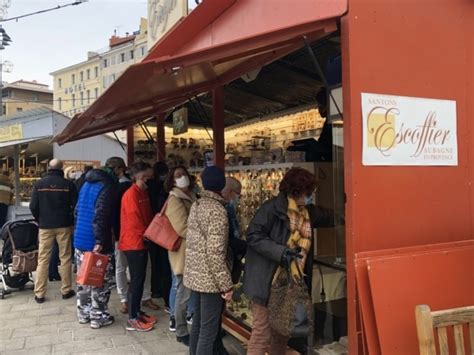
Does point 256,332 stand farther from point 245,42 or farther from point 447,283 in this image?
point 245,42

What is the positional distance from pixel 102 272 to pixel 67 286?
5.03ft

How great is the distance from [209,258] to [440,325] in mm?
1543

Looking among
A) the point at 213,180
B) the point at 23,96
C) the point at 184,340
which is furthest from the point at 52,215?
the point at 23,96

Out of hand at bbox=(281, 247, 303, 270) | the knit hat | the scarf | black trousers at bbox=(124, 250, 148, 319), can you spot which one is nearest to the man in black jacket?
black trousers at bbox=(124, 250, 148, 319)

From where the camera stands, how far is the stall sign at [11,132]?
37.1ft

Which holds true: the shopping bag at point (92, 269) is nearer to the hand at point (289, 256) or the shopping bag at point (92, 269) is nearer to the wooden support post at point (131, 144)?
the hand at point (289, 256)

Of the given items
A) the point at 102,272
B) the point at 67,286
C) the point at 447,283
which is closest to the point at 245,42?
the point at 447,283

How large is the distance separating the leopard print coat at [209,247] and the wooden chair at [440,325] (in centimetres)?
139

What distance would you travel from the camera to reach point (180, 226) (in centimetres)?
386

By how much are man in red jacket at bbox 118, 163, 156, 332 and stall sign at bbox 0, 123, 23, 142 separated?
26.7 ft

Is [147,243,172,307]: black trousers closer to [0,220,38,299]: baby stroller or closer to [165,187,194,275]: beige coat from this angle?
[165,187,194,275]: beige coat

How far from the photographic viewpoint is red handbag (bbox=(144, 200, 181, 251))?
3.92 metres

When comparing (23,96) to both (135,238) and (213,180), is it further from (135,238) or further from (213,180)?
(213,180)

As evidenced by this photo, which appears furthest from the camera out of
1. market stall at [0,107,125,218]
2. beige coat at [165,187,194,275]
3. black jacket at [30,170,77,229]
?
market stall at [0,107,125,218]
